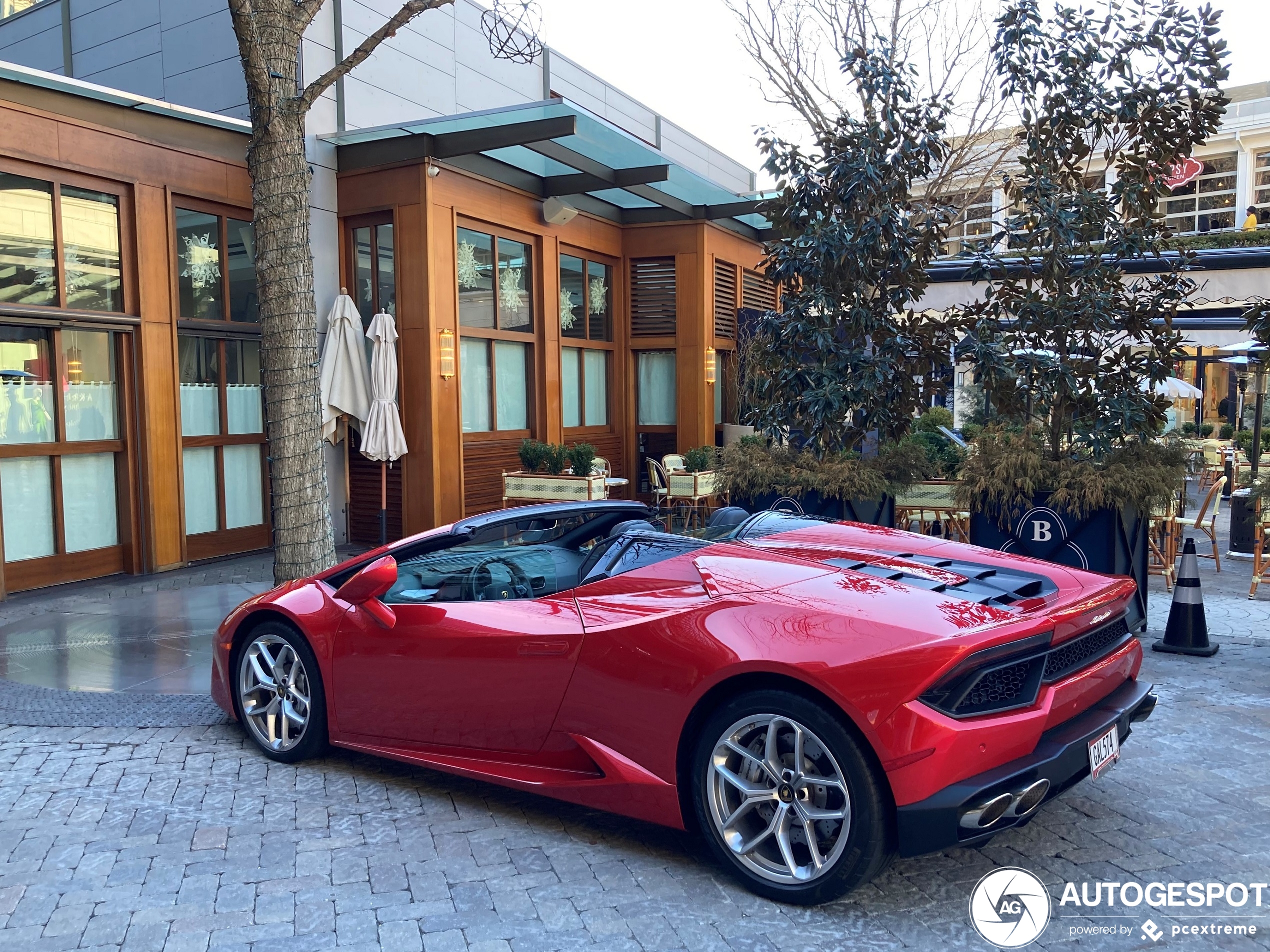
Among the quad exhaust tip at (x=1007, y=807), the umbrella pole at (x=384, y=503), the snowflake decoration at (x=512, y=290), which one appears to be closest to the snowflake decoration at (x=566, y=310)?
the snowflake decoration at (x=512, y=290)

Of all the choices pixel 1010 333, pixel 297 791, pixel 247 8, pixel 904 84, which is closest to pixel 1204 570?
pixel 1010 333

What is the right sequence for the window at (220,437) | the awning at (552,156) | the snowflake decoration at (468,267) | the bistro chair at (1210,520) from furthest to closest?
the snowflake decoration at (468,267), the window at (220,437), the awning at (552,156), the bistro chair at (1210,520)

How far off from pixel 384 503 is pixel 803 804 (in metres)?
7.39

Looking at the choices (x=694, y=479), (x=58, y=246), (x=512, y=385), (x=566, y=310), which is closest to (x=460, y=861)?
(x=58, y=246)

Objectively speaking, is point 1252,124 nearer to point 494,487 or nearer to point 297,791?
point 494,487

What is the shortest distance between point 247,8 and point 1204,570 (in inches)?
369

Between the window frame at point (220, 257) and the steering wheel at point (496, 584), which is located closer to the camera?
the steering wheel at point (496, 584)

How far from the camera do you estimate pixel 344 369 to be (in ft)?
33.4

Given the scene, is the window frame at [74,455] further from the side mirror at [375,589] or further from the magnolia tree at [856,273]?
the magnolia tree at [856,273]

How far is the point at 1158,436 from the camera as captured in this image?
716 cm

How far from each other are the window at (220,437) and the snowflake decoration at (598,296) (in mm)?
4917

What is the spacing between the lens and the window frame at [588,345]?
12.8 metres

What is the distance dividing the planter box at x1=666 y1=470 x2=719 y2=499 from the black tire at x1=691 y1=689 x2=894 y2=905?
793 centimetres

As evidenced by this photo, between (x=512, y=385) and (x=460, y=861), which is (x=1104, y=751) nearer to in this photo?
(x=460, y=861)
